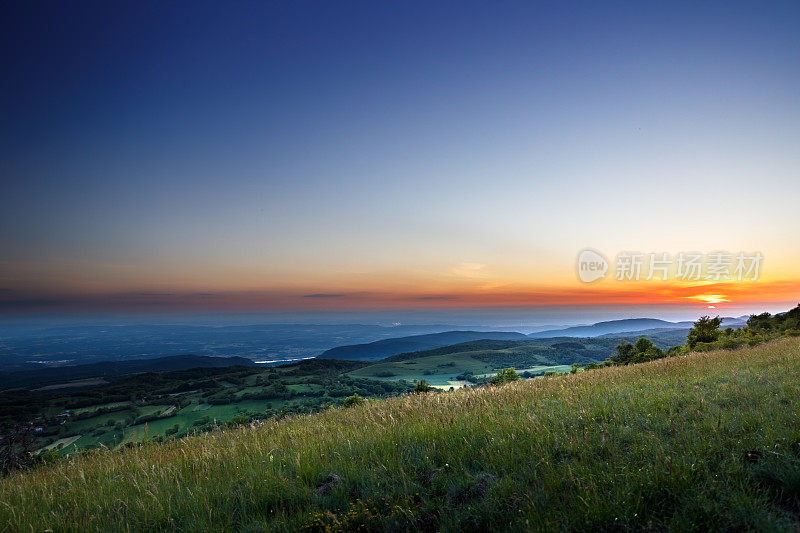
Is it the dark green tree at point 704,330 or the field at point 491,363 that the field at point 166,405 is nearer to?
the field at point 491,363

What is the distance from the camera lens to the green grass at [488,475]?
3.40 metres

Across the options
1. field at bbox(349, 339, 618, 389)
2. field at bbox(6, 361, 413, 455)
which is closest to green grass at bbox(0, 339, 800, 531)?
field at bbox(6, 361, 413, 455)

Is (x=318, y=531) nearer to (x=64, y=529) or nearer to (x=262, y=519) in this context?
(x=262, y=519)

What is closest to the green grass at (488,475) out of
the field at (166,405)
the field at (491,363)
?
the field at (166,405)

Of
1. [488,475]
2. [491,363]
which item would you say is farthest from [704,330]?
[491,363]

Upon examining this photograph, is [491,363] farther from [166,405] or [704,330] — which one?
[166,405]

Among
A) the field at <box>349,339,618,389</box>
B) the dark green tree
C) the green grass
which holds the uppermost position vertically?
the green grass

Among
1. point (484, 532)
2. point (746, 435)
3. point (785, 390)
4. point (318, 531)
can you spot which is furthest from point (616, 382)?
point (318, 531)

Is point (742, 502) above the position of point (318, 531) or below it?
above

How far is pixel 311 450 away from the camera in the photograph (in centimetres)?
604

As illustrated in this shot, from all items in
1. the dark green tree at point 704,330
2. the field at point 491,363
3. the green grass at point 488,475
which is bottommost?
the field at point 491,363

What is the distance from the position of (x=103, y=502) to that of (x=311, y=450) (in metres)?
2.92

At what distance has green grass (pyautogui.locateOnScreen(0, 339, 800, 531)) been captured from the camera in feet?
11.1

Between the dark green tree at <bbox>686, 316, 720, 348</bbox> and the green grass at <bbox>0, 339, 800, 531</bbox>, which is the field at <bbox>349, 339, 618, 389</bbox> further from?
the green grass at <bbox>0, 339, 800, 531</bbox>
